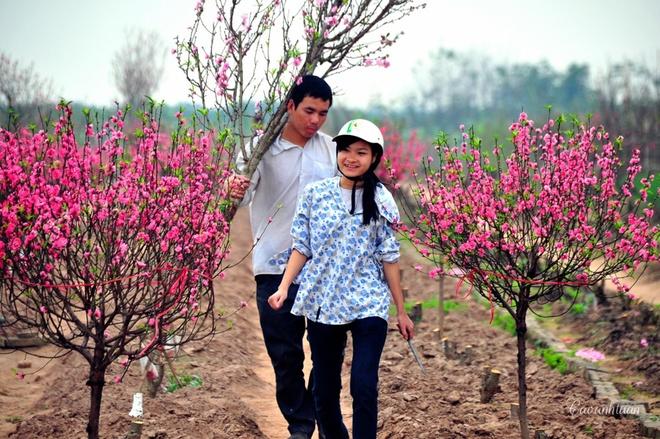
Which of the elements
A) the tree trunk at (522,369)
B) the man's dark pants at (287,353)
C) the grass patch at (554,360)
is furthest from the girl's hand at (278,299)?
the grass patch at (554,360)

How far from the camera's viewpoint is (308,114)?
15.8 ft

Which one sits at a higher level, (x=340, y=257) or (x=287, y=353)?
(x=340, y=257)

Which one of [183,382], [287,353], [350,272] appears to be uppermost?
[350,272]

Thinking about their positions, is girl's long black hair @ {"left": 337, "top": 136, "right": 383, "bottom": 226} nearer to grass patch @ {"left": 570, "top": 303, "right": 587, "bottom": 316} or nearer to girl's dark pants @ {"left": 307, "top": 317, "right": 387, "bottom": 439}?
girl's dark pants @ {"left": 307, "top": 317, "right": 387, "bottom": 439}

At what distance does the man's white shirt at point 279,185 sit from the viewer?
496 centimetres

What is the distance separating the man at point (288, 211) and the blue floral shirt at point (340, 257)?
18.2 inches

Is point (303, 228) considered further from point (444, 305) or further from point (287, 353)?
point (444, 305)

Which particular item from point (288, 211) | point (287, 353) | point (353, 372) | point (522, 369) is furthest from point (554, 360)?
point (353, 372)

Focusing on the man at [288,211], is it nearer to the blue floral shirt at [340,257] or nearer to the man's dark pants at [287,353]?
the man's dark pants at [287,353]

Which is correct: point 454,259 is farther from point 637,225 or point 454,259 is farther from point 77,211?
point 77,211

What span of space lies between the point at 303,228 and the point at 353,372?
831mm

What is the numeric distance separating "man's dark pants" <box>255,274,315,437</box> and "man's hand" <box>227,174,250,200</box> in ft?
1.87

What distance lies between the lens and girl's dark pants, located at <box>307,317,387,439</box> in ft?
13.5

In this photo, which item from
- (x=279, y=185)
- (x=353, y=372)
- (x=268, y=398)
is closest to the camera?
(x=353, y=372)
